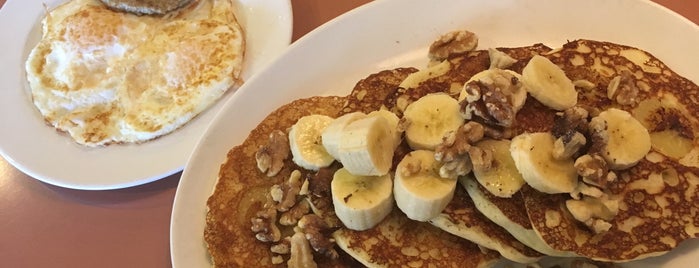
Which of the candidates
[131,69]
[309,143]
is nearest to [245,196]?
[309,143]

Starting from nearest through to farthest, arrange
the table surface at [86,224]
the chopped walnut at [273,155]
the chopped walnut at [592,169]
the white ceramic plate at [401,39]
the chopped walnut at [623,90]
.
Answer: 1. the chopped walnut at [592,169]
2. the chopped walnut at [623,90]
3. the chopped walnut at [273,155]
4. the white ceramic plate at [401,39]
5. the table surface at [86,224]

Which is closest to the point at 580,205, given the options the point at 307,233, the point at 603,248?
the point at 603,248

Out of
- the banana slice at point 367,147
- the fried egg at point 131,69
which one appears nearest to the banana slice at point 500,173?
the banana slice at point 367,147

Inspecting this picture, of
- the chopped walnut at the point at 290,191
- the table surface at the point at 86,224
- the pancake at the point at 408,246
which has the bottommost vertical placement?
the table surface at the point at 86,224

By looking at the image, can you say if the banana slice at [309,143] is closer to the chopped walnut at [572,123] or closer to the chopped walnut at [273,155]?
the chopped walnut at [273,155]

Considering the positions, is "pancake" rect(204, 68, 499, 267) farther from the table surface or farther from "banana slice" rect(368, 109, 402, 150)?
the table surface

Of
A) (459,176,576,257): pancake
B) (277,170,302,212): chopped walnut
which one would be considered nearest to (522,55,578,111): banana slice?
(459,176,576,257): pancake

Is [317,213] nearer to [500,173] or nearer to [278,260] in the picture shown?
[278,260]
